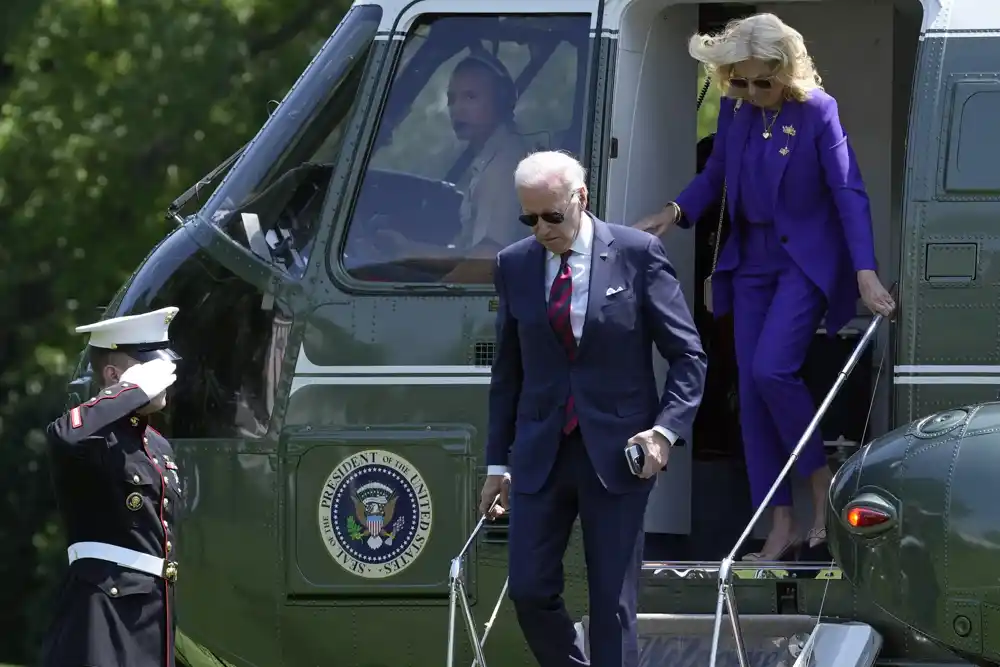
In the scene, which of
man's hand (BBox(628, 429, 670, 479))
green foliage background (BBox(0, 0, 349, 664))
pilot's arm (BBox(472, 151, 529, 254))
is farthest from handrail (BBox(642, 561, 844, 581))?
green foliage background (BBox(0, 0, 349, 664))

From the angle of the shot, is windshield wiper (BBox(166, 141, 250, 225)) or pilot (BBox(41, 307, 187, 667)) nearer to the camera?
pilot (BBox(41, 307, 187, 667))

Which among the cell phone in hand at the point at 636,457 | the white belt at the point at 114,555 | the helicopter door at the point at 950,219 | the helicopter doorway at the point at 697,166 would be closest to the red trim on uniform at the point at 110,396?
the white belt at the point at 114,555

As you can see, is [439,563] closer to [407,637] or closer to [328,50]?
[407,637]

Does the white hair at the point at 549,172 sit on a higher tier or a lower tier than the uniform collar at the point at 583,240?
higher

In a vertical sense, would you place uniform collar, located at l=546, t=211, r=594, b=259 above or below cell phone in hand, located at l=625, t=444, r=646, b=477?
above

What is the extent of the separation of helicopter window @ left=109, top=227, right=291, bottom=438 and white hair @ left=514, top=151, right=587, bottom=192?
1628 millimetres

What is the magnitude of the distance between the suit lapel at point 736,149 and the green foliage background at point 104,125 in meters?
12.0

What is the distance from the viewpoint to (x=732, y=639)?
6.16 metres

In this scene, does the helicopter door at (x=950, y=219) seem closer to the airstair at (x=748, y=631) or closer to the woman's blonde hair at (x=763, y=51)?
the airstair at (x=748, y=631)

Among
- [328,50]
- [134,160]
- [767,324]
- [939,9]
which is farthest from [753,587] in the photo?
[134,160]

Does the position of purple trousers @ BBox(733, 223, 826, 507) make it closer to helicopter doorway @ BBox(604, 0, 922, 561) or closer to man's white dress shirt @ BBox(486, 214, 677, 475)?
helicopter doorway @ BBox(604, 0, 922, 561)

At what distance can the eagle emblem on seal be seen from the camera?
6.39m

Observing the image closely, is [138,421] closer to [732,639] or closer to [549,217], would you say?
[549,217]

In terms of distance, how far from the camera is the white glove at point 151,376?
5355 mm
